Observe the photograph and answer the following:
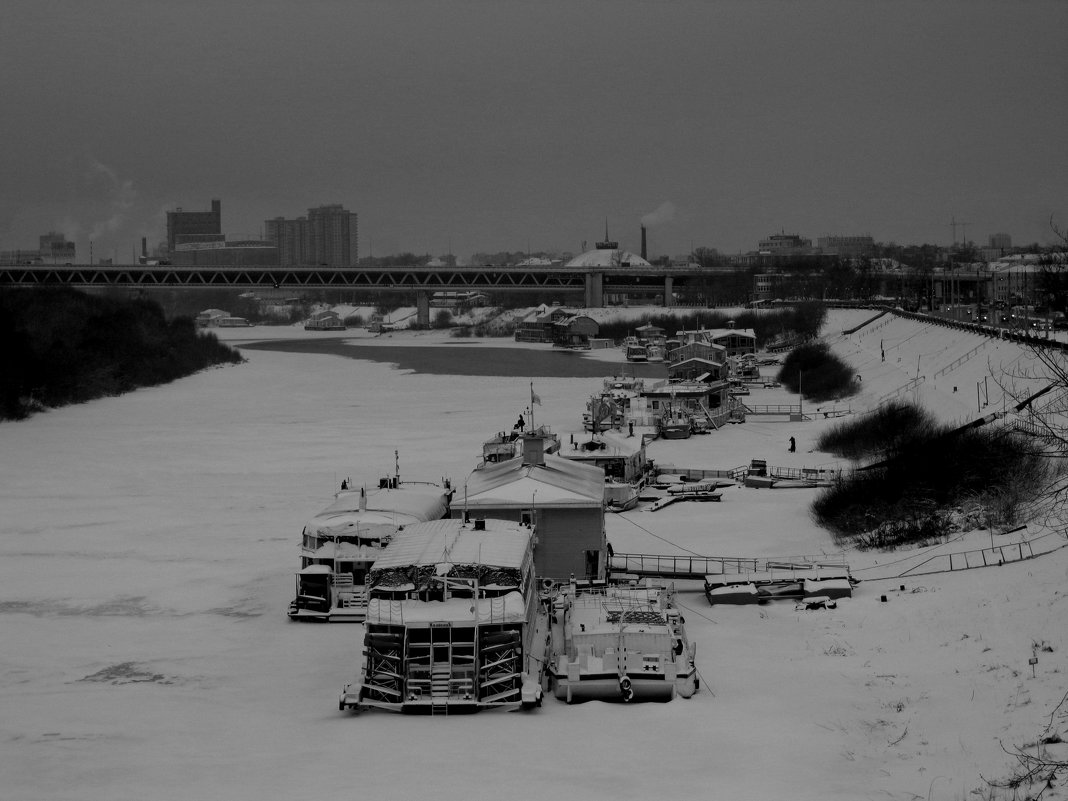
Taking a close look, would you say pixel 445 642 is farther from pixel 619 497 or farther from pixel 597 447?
pixel 597 447

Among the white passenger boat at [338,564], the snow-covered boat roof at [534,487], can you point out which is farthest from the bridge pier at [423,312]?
the white passenger boat at [338,564]

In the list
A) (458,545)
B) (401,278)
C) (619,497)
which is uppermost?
(401,278)

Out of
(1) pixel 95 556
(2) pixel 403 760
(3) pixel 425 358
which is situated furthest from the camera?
(3) pixel 425 358

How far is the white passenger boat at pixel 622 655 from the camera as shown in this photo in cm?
1650

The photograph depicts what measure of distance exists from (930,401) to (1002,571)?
78.7 ft

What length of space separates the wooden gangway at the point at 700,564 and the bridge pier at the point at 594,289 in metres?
118

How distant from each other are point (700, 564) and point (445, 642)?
28.0 ft

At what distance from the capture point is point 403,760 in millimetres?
14508

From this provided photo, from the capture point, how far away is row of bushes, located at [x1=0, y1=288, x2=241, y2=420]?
180 ft

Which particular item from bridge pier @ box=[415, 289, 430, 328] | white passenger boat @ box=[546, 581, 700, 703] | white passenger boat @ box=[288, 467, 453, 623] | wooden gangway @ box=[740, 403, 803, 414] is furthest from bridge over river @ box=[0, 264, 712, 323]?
white passenger boat @ box=[546, 581, 700, 703]

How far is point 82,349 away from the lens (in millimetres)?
66250

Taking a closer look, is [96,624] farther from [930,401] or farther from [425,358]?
[425,358]

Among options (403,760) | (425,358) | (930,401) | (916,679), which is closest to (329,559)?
(403,760)

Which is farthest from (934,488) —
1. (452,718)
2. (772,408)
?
(772,408)
